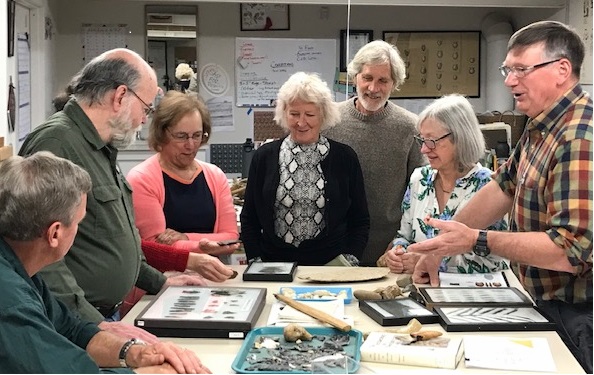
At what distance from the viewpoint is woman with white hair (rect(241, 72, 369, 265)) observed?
294 cm

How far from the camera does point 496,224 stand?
2.67 meters

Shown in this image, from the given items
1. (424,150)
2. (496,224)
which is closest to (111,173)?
(424,150)

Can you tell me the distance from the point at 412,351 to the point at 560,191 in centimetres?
59

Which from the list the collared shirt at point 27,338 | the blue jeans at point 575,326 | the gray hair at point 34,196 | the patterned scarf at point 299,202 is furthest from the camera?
the patterned scarf at point 299,202

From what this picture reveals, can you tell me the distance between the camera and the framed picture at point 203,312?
198 cm

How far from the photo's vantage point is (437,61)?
5.98 m

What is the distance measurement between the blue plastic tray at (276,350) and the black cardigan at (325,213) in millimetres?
977

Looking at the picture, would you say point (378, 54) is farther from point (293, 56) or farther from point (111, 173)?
point (293, 56)

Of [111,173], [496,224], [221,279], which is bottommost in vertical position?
[221,279]

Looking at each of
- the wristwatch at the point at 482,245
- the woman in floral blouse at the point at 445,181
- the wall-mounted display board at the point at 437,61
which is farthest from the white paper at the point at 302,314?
the wall-mounted display board at the point at 437,61

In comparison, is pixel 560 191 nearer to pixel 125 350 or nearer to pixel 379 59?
pixel 125 350

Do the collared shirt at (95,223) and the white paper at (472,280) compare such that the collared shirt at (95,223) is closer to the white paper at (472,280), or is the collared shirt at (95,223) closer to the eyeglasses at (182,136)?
the eyeglasses at (182,136)

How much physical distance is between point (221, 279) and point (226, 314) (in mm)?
492

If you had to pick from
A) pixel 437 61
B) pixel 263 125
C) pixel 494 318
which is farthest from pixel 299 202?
pixel 437 61
